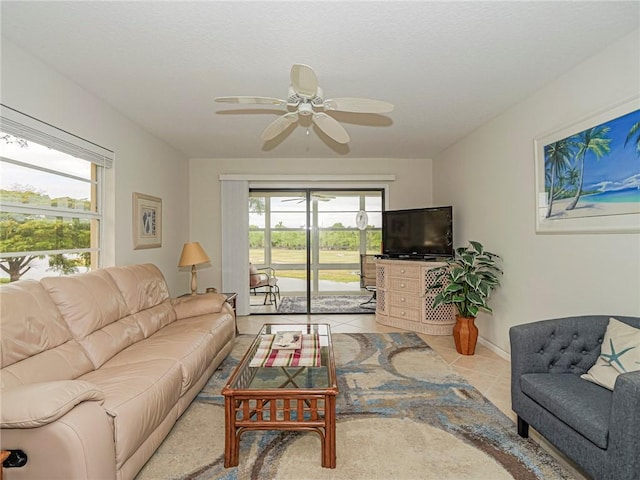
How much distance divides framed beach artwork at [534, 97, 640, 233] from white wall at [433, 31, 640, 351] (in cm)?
9

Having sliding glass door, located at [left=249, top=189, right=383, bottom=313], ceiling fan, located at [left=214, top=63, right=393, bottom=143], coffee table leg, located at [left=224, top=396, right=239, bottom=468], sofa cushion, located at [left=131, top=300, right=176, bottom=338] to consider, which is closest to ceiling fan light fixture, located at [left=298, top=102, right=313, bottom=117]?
ceiling fan, located at [left=214, top=63, right=393, bottom=143]

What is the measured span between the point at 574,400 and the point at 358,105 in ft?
6.91

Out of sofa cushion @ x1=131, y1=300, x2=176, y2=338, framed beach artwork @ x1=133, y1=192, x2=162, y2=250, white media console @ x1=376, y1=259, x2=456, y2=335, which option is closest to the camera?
sofa cushion @ x1=131, y1=300, x2=176, y2=338

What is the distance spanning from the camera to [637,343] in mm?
1790

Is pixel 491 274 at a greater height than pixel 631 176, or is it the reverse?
pixel 631 176

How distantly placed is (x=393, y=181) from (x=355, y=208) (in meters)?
0.76

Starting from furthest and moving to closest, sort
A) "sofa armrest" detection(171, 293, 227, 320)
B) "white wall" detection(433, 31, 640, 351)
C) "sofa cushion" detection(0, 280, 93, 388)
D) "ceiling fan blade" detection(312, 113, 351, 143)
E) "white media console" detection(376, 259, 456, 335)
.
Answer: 1. "white media console" detection(376, 259, 456, 335)
2. "sofa armrest" detection(171, 293, 227, 320)
3. "ceiling fan blade" detection(312, 113, 351, 143)
4. "white wall" detection(433, 31, 640, 351)
5. "sofa cushion" detection(0, 280, 93, 388)

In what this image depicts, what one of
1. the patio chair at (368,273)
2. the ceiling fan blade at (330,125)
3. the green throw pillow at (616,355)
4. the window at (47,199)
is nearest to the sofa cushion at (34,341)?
the window at (47,199)

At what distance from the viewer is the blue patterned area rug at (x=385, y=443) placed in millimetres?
1836

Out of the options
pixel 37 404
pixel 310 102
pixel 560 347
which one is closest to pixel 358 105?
pixel 310 102

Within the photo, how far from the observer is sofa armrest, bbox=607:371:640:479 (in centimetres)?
138

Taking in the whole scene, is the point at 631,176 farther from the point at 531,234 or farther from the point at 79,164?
the point at 79,164

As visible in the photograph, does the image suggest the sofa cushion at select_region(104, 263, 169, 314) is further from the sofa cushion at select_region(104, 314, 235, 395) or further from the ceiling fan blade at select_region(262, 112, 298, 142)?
the ceiling fan blade at select_region(262, 112, 298, 142)

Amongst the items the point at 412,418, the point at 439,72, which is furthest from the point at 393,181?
the point at 412,418
